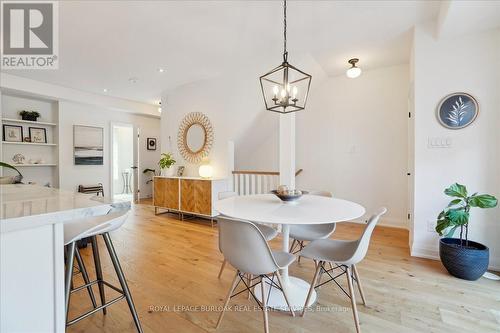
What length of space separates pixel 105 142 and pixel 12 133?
1.66 metres

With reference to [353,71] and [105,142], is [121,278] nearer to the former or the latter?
[353,71]

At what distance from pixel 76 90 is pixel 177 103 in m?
2.16

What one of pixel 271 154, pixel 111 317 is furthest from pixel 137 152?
pixel 111 317

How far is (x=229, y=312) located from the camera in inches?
70.5

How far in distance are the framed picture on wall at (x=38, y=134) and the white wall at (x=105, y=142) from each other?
1.03ft

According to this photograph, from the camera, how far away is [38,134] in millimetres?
5004

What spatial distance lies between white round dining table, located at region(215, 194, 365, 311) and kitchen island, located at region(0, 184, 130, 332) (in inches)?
36.1

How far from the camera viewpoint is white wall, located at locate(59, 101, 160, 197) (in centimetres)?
522

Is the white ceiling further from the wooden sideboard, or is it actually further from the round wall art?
the wooden sideboard

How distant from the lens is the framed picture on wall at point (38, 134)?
4909 mm

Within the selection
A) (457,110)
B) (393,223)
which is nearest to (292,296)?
(457,110)

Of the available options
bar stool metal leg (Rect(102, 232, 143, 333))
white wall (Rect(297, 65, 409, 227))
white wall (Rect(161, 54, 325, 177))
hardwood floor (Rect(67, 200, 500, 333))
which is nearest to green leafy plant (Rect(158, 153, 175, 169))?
white wall (Rect(161, 54, 325, 177))

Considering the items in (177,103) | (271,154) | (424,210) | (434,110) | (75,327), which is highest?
(177,103)

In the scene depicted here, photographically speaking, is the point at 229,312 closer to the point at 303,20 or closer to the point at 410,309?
the point at 410,309
